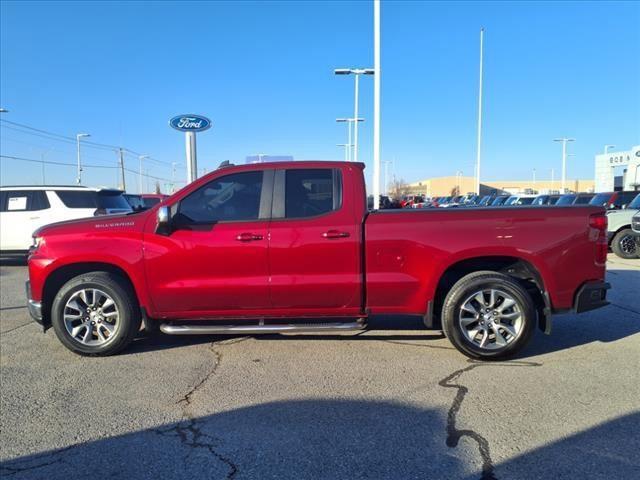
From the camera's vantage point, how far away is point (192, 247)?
4789 mm

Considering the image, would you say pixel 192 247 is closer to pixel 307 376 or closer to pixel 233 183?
pixel 233 183

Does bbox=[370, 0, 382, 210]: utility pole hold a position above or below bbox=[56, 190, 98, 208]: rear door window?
above

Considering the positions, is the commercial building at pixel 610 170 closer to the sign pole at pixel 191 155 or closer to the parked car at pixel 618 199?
the parked car at pixel 618 199

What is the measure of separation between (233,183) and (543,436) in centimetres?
356

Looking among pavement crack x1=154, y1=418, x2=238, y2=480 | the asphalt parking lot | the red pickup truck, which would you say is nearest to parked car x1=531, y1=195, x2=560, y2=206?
the asphalt parking lot

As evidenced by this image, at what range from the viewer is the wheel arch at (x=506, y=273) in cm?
477

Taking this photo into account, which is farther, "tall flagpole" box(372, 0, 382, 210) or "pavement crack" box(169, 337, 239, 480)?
"tall flagpole" box(372, 0, 382, 210)

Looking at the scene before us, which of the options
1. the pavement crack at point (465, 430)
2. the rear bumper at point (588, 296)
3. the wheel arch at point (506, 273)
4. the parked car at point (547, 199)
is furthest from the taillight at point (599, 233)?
the parked car at point (547, 199)

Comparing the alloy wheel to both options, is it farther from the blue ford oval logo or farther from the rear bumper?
the blue ford oval logo

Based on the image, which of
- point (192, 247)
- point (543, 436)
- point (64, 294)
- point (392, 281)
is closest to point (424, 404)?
point (543, 436)

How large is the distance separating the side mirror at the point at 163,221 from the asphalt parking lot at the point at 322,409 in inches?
52.5

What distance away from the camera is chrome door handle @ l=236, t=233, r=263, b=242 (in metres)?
4.75

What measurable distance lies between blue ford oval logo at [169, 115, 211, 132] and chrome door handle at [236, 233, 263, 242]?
960cm

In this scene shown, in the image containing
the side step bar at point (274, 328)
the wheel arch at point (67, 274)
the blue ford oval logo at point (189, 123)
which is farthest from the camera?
→ the blue ford oval logo at point (189, 123)
